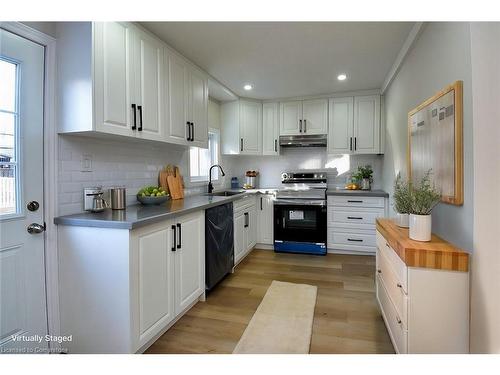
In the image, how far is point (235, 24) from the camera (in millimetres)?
2154

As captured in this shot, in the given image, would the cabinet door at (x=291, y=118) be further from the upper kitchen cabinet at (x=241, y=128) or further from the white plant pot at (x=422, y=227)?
the white plant pot at (x=422, y=227)

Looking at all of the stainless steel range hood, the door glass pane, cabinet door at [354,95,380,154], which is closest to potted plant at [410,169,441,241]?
the door glass pane

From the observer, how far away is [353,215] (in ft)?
12.6

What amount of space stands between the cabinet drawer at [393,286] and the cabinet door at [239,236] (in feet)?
5.25

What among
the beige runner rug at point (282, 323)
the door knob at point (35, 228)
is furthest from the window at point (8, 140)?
the beige runner rug at point (282, 323)

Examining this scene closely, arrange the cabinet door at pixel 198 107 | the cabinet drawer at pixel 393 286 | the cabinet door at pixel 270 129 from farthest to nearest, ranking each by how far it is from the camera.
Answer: the cabinet door at pixel 270 129 → the cabinet door at pixel 198 107 → the cabinet drawer at pixel 393 286

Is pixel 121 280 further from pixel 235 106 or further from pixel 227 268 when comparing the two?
pixel 235 106

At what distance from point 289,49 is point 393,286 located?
7.21 ft

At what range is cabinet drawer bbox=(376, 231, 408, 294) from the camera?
4.90 feet

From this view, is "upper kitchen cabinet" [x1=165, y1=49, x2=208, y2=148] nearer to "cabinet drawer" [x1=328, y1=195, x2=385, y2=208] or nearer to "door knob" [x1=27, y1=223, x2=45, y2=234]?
"door knob" [x1=27, y1=223, x2=45, y2=234]

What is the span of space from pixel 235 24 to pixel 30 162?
173cm

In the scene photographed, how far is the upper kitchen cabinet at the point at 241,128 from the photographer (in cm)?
432

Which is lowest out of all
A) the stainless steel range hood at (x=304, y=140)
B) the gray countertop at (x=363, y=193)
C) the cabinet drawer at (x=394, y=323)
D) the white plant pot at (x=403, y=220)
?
the cabinet drawer at (x=394, y=323)
